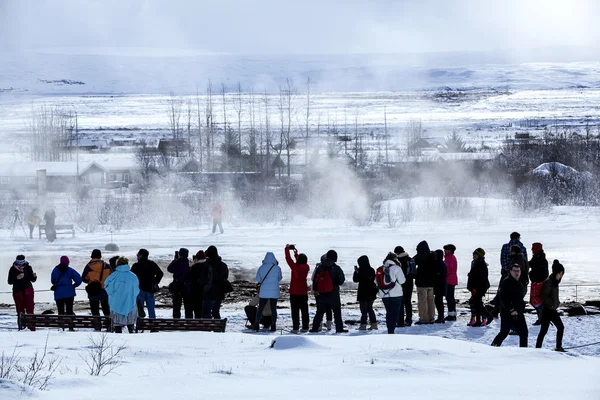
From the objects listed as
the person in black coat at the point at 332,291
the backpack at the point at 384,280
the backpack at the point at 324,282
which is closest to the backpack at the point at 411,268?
the backpack at the point at 384,280

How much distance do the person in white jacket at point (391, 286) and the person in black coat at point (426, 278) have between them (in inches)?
44.1

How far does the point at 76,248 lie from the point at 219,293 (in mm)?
13777

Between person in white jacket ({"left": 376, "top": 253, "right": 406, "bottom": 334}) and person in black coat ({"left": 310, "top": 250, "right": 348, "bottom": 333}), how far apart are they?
0.56 meters

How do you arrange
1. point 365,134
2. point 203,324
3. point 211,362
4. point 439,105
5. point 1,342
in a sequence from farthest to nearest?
point 439,105, point 365,134, point 203,324, point 1,342, point 211,362

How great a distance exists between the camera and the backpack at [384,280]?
445 inches

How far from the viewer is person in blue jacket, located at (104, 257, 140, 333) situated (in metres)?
10.9

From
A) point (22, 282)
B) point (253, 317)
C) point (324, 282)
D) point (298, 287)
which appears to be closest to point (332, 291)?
point (324, 282)

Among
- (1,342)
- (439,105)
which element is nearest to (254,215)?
(1,342)

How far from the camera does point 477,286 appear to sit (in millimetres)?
12297

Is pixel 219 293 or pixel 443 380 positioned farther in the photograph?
pixel 219 293

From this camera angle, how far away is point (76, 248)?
2473 centimetres

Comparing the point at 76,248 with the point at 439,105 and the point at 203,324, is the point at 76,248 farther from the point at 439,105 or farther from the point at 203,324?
the point at 439,105

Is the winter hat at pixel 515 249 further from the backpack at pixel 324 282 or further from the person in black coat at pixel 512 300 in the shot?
the backpack at pixel 324 282

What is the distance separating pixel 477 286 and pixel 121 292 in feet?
16.2
